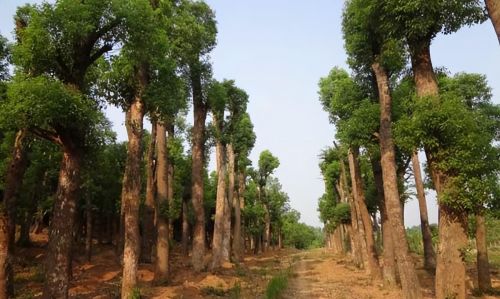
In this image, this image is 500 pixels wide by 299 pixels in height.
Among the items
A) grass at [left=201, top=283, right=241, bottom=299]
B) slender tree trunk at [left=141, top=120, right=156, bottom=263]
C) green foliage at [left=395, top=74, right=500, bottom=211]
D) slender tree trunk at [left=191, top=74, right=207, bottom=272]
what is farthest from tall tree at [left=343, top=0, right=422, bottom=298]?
slender tree trunk at [left=191, top=74, right=207, bottom=272]

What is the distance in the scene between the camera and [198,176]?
71.4 ft

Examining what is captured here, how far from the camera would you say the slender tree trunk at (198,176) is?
2106 cm

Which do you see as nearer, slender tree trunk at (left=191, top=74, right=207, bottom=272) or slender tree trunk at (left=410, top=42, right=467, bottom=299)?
slender tree trunk at (left=410, top=42, right=467, bottom=299)

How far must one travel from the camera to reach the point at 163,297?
13.2 metres

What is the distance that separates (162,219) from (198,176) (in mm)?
4453

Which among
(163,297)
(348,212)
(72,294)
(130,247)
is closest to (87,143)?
(130,247)

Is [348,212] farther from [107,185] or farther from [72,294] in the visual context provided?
[72,294]

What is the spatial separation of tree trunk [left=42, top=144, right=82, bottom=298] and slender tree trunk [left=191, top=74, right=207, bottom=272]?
10.2 m

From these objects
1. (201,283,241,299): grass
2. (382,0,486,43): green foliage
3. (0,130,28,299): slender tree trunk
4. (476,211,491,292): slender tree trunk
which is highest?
(382,0,486,43): green foliage

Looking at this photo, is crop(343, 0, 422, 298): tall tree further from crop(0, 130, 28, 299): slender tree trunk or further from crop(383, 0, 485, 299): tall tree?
crop(0, 130, 28, 299): slender tree trunk

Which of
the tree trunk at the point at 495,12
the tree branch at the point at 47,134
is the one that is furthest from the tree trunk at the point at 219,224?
the tree trunk at the point at 495,12

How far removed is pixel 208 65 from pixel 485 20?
13.9m

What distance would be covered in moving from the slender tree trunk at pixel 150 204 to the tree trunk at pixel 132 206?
5.36 ft

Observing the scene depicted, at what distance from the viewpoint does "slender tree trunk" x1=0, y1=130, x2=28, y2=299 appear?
35.2ft
